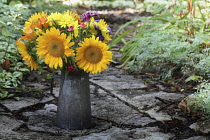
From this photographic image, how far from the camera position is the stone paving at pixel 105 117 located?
6.38ft

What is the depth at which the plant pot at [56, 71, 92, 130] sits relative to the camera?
2.02 m

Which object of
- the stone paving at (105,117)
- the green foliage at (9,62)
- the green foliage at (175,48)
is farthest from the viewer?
the green foliage at (175,48)

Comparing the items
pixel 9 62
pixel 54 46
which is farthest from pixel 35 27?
pixel 9 62

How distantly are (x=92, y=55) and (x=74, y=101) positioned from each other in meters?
0.32

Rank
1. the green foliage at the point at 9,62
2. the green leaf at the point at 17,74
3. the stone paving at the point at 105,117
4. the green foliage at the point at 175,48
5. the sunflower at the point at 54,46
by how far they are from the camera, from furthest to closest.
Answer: the green foliage at the point at 175,48 → the green leaf at the point at 17,74 → the green foliage at the point at 9,62 → the stone paving at the point at 105,117 → the sunflower at the point at 54,46

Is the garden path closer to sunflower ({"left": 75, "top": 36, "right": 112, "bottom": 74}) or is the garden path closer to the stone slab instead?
the stone slab

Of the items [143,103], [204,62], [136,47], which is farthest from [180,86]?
[136,47]

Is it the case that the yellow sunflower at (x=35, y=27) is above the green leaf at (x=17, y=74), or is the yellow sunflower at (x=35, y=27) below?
above

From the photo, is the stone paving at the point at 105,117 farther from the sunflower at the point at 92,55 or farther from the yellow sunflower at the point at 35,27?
the yellow sunflower at the point at 35,27

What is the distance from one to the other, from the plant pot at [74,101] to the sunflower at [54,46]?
0.18m

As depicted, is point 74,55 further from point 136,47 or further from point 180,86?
point 136,47

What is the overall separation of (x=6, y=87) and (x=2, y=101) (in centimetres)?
15

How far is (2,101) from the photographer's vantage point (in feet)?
8.32

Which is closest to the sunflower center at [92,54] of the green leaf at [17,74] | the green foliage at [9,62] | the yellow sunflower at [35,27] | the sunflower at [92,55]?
the sunflower at [92,55]
